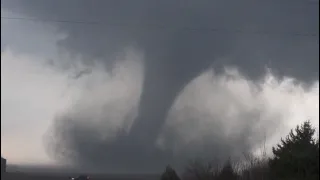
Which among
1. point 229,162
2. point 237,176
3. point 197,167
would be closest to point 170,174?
point 197,167

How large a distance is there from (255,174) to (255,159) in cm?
1305

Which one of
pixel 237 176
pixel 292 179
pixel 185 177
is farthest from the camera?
pixel 185 177

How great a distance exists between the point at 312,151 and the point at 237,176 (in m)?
35.3

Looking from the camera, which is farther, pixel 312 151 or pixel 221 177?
pixel 221 177

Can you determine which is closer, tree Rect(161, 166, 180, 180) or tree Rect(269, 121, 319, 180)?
tree Rect(269, 121, 319, 180)

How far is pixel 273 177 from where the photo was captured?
161 feet

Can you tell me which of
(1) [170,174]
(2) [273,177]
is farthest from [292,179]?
(1) [170,174]

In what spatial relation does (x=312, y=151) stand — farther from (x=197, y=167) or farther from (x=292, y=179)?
(x=197, y=167)

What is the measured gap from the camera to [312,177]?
38750mm

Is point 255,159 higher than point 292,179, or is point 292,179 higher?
point 255,159

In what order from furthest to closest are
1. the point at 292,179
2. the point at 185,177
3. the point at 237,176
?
the point at 185,177 < the point at 237,176 < the point at 292,179

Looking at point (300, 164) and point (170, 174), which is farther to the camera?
point (170, 174)

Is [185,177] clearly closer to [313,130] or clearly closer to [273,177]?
[313,130]

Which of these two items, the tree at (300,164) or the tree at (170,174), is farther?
the tree at (170,174)
